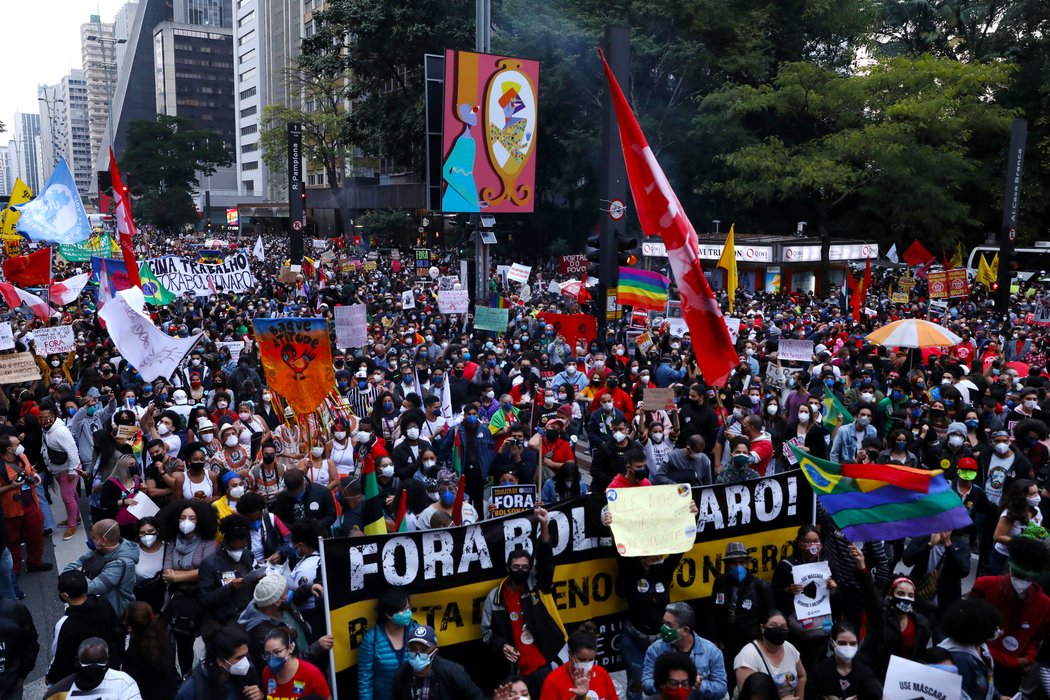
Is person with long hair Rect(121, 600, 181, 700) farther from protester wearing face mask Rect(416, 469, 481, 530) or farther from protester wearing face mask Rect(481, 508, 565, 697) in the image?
protester wearing face mask Rect(416, 469, 481, 530)

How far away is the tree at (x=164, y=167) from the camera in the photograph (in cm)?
8719

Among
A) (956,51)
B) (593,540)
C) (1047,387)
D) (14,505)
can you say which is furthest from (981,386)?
(956,51)

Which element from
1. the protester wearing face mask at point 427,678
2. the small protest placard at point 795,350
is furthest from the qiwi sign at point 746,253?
the protester wearing face mask at point 427,678

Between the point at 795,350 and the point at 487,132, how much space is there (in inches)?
389

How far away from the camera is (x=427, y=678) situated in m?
5.05

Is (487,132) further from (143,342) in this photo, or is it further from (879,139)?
(879,139)

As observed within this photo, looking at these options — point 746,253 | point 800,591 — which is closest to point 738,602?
point 800,591

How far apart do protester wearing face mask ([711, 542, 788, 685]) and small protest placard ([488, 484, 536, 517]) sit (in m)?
2.38

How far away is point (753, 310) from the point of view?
2280 centimetres

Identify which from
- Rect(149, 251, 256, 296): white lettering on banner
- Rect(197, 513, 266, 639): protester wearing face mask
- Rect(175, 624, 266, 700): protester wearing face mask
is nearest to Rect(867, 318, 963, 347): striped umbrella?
Rect(197, 513, 266, 639): protester wearing face mask

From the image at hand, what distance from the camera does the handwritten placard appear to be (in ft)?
19.6

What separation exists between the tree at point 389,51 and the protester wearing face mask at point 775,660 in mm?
35318

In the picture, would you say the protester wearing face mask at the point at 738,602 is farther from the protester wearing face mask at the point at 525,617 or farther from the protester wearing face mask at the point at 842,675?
the protester wearing face mask at the point at 525,617

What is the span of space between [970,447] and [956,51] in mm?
41607
